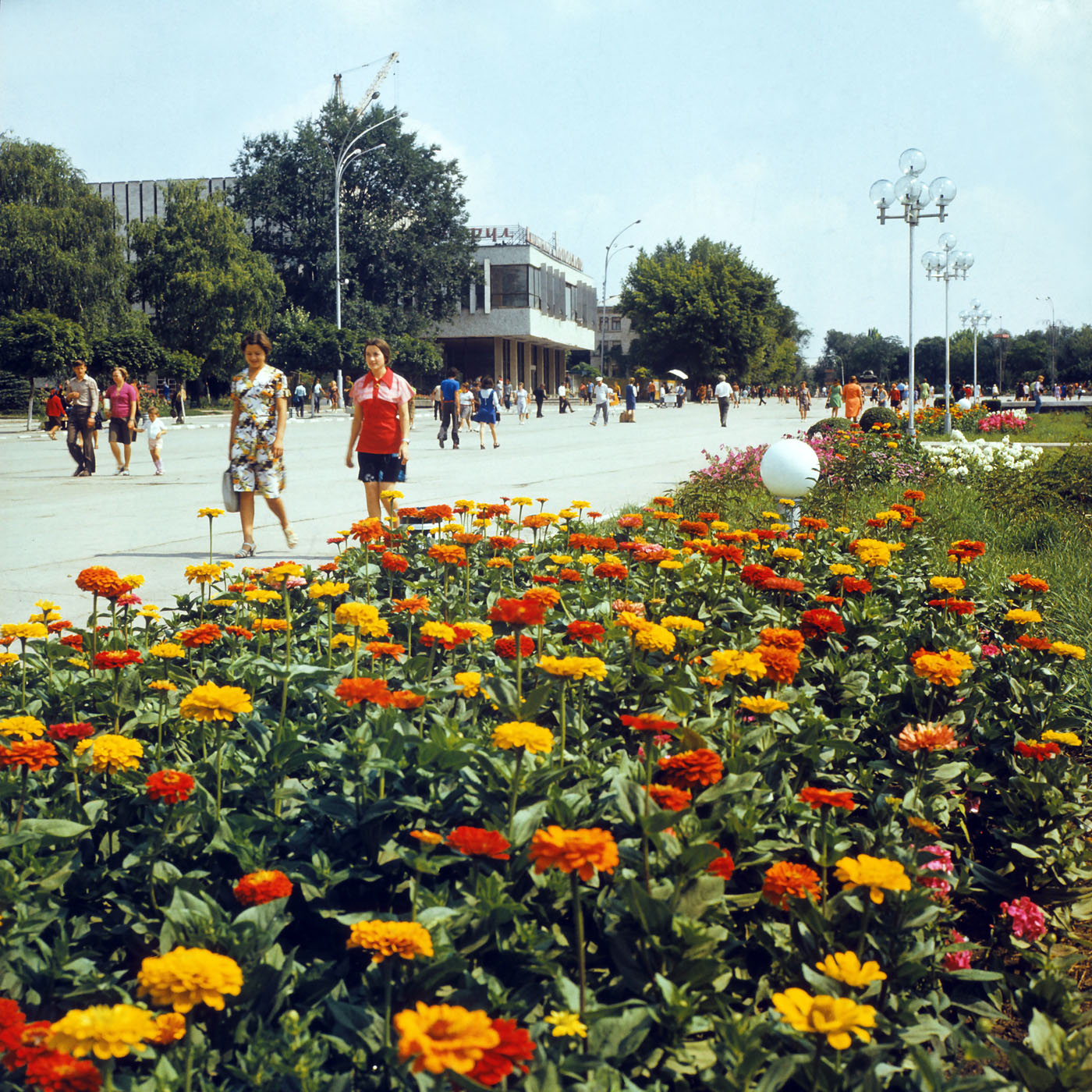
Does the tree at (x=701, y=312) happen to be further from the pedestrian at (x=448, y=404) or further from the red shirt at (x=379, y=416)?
the red shirt at (x=379, y=416)

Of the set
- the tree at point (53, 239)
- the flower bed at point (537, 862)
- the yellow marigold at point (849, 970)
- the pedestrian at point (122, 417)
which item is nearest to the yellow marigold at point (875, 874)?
the flower bed at point (537, 862)

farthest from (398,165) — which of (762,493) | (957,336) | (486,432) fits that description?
(957,336)

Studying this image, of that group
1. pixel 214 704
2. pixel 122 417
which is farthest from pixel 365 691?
pixel 122 417

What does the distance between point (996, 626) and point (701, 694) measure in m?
1.87

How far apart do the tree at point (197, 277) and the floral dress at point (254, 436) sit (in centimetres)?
4450

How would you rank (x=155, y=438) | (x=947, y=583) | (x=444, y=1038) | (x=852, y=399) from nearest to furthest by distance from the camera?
1. (x=444, y=1038)
2. (x=947, y=583)
3. (x=155, y=438)
4. (x=852, y=399)

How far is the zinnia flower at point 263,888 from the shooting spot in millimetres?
1893

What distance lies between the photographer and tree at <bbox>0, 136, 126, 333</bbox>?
138 ft

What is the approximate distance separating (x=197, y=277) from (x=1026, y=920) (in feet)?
169

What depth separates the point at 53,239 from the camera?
42688 mm

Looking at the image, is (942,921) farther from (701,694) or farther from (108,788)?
(108,788)

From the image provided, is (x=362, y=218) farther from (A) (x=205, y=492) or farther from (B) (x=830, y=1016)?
(B) (x=830, y=1016)

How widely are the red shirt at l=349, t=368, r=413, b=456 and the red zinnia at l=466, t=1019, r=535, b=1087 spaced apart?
22.9ft

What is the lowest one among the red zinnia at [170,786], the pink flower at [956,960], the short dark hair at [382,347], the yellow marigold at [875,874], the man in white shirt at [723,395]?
the pink flower at [956,960]
